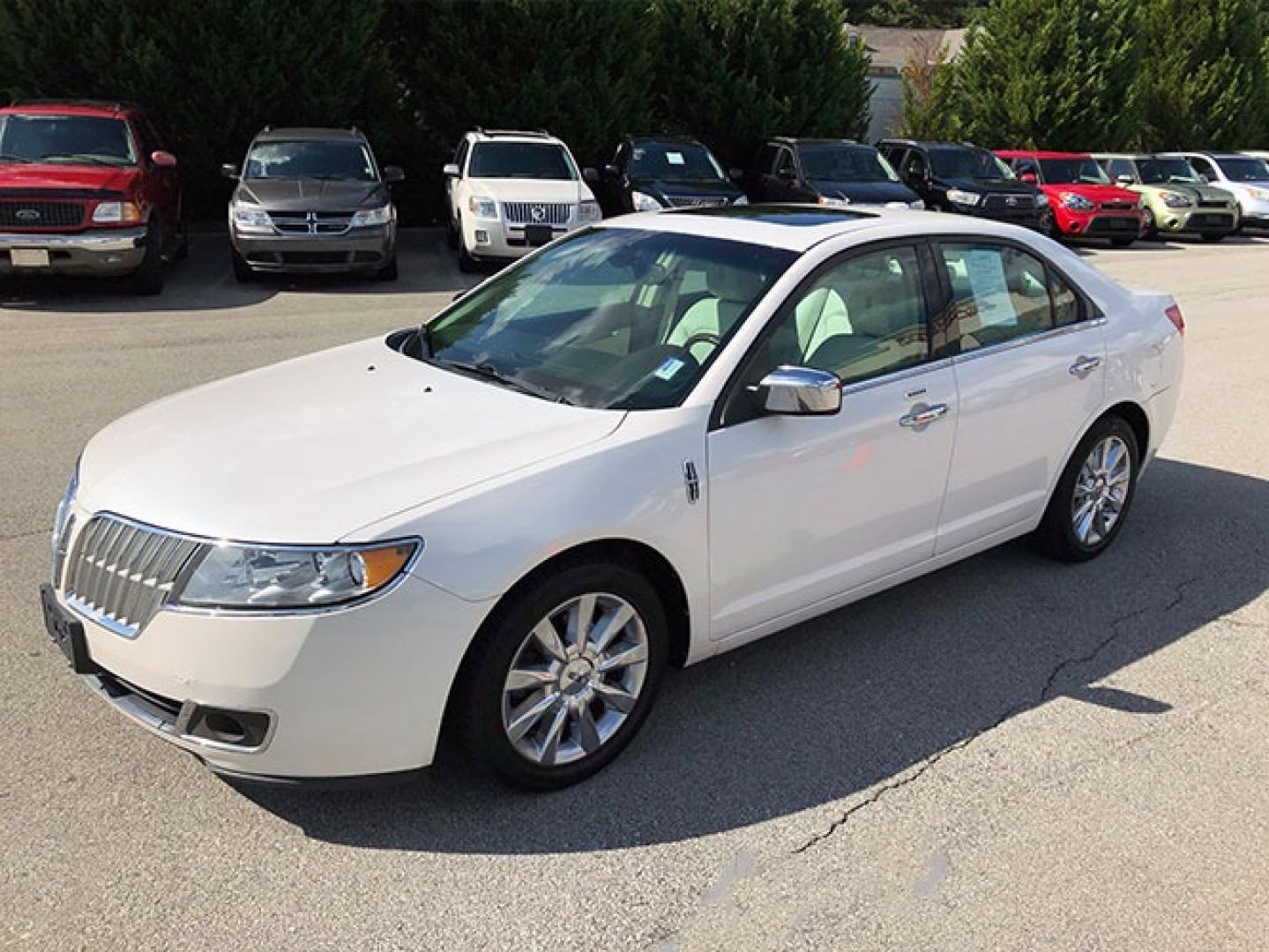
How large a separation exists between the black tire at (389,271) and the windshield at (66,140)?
284 cm

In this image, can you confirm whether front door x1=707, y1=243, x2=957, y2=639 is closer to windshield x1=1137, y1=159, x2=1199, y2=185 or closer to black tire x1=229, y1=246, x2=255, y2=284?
black tire x1=229, y1=246, x2=255, y2=284

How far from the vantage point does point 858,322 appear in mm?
3996

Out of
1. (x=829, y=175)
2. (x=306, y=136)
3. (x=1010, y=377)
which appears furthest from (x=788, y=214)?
(x=829, y=175)

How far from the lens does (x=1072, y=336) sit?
4.71m

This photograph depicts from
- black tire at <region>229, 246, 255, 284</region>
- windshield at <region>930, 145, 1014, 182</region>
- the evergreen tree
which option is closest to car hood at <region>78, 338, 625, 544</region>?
black tire at <region>229, 246, 255, 284</region>

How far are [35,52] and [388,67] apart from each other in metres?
5.04

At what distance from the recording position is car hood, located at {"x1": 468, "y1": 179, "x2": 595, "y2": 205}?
1362 cm

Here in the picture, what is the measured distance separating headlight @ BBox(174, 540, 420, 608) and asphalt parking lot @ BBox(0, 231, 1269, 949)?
0.71 meters

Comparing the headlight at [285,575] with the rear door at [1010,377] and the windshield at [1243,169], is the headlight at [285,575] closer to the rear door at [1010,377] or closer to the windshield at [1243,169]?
the rear door at [1010,377]

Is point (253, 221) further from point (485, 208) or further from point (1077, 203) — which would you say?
point (1077, 203)

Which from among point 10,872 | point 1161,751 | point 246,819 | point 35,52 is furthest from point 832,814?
point 35,52

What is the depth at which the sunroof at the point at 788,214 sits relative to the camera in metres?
4.29

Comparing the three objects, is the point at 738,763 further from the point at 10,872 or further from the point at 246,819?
the point at 10,872

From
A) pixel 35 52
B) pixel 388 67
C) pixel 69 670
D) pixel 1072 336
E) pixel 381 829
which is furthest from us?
pixel 388 67
